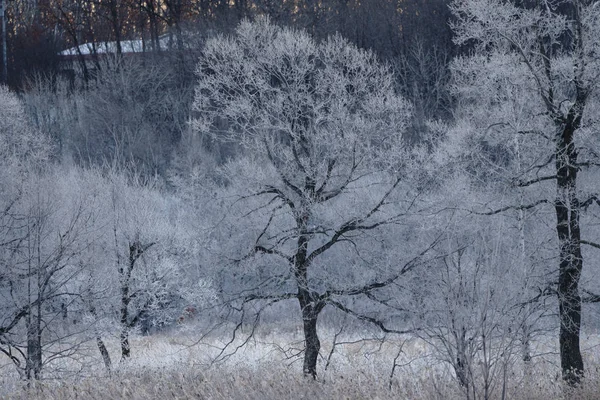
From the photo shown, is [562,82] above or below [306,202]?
above

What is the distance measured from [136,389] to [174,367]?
4.58m

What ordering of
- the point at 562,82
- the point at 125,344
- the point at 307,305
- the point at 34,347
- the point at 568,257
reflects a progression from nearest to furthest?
the point at 562,82 → the point at 568,257 → the point at 307,305 → the point at 34,347 → the point at 125,344

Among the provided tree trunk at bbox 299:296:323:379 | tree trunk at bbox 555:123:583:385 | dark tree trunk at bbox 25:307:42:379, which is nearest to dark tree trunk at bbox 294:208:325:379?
tree trunk at bbox 299:296:323:379

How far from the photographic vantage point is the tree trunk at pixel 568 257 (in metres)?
10.5

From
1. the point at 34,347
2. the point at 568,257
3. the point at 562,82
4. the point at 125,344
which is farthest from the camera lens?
the point at 125,344

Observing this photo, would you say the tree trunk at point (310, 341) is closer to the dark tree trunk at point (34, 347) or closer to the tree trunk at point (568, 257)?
the tree trunk at point (568, 257)

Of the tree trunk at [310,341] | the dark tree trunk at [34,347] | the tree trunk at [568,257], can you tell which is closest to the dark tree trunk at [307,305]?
the tree trunk at [310,341]

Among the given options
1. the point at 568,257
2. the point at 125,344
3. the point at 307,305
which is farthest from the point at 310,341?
the point at 125,344

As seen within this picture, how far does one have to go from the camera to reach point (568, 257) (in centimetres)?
1090

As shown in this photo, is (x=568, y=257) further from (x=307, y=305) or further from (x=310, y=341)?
(x=310, y=341)

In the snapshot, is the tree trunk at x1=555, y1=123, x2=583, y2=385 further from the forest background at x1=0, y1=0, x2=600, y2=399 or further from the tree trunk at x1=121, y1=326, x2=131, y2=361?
the tree trunk at x1=121, y1=326, x2=131, y2=361

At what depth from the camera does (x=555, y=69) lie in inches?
405

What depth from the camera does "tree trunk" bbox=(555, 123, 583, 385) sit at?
34.3ft

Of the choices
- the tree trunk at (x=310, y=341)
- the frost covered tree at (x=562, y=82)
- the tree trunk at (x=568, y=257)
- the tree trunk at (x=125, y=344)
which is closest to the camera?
the frost covered tree at (x=562, y=82)
